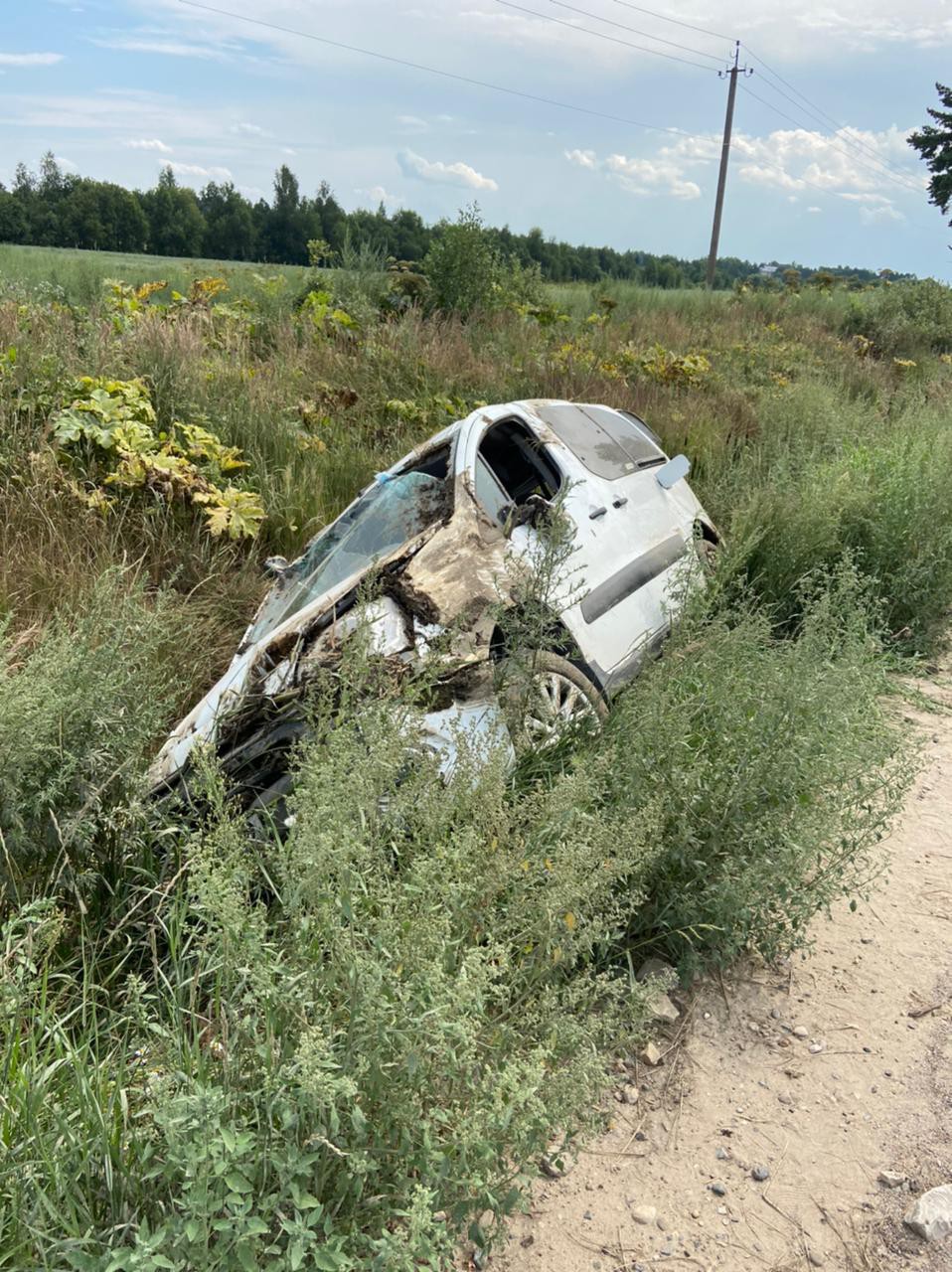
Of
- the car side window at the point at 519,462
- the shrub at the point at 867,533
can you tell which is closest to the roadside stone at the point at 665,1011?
the car side window at the point at 519,462

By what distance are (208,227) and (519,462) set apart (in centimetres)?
3394

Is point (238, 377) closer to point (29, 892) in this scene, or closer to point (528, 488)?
point (528, 488)

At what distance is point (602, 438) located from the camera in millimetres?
5621

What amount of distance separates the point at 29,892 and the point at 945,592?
652 cm

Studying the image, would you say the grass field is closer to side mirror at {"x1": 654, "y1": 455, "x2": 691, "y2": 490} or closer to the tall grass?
the tall grass

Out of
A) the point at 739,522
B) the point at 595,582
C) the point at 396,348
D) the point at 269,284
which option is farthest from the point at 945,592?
the point at 269,284

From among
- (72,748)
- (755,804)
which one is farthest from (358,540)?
(755,804)

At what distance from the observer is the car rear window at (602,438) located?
5289 mm

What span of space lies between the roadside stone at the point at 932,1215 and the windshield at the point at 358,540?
299 cm

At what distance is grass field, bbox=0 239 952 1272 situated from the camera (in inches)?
74.9

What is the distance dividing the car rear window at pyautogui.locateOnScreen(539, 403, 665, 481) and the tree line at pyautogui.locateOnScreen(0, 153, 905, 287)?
1664 cm

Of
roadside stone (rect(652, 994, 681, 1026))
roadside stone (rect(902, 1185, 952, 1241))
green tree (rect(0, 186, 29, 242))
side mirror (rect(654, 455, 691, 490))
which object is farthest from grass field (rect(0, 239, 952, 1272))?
green tree (rect(0, 186, 29, 242))

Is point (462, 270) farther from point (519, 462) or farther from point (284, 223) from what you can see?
point (284, 223)

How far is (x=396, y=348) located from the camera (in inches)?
367
